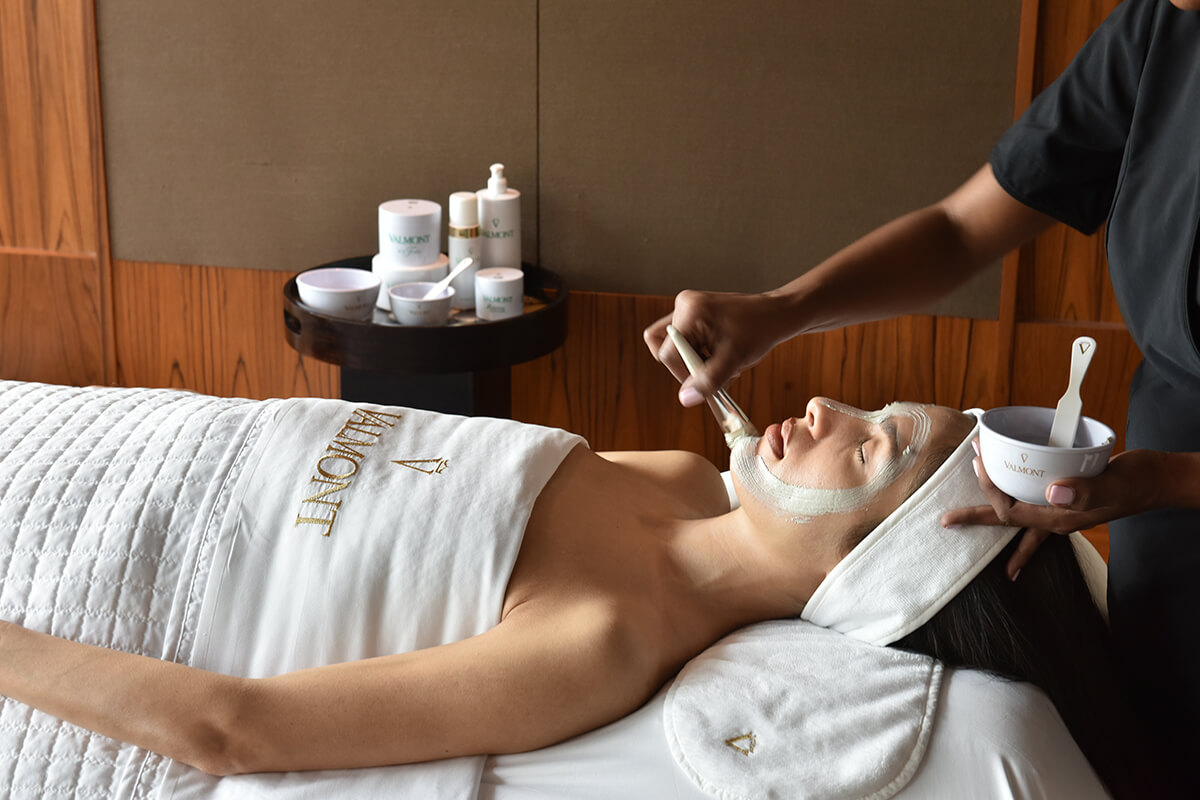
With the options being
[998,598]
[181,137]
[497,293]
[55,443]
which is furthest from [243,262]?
[998,598]

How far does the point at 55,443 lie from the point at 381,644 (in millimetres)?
535

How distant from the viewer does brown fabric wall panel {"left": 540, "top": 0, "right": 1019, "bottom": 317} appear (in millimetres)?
2361

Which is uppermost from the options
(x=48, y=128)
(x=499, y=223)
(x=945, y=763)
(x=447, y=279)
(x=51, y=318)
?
(x=48, y=128)

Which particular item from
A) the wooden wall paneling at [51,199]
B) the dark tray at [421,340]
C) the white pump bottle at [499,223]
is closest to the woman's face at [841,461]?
the dark tray at [421,340]

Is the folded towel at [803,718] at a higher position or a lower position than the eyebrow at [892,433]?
lower

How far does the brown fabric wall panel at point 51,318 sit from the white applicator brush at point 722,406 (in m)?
2.05

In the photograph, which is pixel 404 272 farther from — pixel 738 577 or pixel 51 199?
pixel 738 577

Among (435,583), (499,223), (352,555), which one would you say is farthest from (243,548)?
(499,223)

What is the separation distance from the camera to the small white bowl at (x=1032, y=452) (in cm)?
102

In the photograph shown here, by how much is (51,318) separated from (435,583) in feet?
6.93

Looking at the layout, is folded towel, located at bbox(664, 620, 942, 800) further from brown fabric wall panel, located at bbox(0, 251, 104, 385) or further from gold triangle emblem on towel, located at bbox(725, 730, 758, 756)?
brown fabric wall panel, located at bbox(0, 251, 104, 385)

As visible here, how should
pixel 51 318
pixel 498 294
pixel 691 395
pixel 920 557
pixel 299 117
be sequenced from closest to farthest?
pixel 920 557 < pixel 691 395 < pixel 498 294 < pixel 299 117 < pixel 51 318

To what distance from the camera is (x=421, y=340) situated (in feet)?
7.27

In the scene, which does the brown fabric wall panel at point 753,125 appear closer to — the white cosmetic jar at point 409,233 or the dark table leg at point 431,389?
the white cosmetic jar at point 409,233
